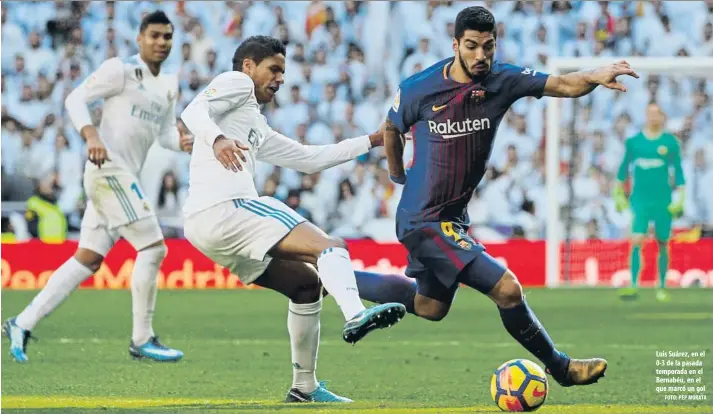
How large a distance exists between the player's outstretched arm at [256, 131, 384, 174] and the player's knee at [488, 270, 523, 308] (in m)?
1.29

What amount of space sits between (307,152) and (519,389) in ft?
6.15

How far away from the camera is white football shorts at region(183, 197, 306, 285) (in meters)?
6.71

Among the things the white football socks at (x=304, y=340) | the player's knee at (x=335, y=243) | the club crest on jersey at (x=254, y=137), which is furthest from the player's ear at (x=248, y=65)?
the white football socks at (x=304, y=340)

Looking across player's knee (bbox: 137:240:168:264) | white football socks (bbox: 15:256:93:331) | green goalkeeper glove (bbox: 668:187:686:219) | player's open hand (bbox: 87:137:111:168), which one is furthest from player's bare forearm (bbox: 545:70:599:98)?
green goalkeeper glove (bbox: 668:187:686:219)

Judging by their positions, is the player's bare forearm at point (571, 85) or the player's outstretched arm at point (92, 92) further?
the player's outstretched arm at point (92, 92)

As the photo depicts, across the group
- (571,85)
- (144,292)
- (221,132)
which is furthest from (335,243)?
(144,292)

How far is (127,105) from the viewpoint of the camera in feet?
32.1

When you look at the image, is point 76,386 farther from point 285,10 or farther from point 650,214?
point 285,10

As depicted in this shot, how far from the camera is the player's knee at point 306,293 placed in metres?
7.23

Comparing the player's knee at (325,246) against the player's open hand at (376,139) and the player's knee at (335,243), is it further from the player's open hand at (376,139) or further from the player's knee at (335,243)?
the player's open hand at (376,139)

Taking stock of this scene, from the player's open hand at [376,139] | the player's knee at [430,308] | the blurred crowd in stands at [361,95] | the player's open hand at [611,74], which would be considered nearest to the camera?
the player's open hand at [611,74]

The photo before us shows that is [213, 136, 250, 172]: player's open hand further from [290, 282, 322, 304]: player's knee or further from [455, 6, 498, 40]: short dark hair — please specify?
[455, 6, 498, 40]: short dark hair

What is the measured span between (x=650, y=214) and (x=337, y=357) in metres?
6.92

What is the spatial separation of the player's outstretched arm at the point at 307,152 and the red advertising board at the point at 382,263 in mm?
9466
